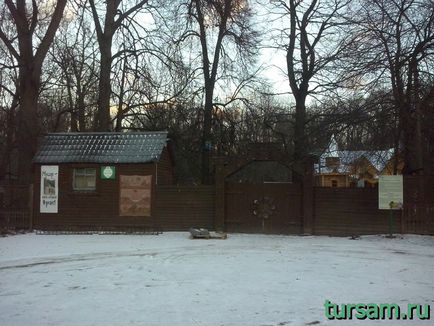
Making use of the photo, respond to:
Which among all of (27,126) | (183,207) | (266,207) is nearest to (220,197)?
(183,207)

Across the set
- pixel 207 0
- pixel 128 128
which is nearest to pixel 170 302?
pixel 207 0

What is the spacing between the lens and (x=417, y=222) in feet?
65.6

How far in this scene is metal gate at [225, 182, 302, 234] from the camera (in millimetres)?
21234

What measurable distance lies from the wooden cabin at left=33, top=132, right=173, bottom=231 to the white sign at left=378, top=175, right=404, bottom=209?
29.6ft

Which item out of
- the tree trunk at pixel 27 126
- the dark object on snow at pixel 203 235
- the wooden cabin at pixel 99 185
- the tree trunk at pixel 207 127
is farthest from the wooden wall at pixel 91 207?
the tree trunk at pixel 207 127

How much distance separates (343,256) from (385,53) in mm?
8516

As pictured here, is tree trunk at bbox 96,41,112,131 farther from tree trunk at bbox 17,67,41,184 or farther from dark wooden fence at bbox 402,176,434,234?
dark wooden fence at bbox 402,176,434,234

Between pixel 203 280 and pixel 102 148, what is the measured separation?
531 inches

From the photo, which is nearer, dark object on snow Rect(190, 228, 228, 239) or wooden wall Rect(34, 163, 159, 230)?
dark object on snow Rect(190, 228, 228, 239)

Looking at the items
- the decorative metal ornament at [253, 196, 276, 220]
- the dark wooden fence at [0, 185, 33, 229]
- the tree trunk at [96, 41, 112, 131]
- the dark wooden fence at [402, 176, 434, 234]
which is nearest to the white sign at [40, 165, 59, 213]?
the dark wooden fence at [0, 185, 33, 229]

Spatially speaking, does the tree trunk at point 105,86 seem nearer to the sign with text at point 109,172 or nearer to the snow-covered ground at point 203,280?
the sign with text at point 109,172

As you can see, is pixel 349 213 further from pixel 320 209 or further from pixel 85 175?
pixel 85 175

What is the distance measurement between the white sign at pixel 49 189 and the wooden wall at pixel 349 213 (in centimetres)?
1087

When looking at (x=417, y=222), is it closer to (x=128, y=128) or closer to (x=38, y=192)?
(x=38, y=192)
